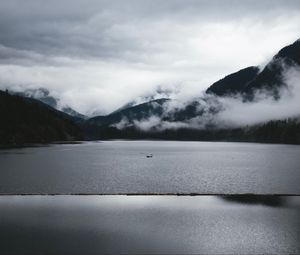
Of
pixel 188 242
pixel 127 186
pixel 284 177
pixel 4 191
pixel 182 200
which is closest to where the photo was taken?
pixel 188 242

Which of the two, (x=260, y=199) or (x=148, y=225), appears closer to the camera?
(x=148, y=225)

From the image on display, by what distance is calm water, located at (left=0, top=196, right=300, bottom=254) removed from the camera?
32562 millimetres

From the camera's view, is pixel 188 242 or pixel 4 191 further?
pixel 4 191

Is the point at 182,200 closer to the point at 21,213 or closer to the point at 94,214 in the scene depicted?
the point at 94,214

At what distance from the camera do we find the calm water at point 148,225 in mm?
32562

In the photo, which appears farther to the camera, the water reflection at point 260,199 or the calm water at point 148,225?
the water reflection at point 260,199

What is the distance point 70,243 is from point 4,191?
A: 116 ft

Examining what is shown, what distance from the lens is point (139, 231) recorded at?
3781cm

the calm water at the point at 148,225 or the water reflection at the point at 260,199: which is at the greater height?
the calm water at the point at 148,225

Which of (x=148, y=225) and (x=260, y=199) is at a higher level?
(x=148, y=225)

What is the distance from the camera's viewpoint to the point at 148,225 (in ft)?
133

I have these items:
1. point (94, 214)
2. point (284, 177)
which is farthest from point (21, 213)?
point (284, 177)

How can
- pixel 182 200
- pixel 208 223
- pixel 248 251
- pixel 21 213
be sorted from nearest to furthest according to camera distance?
pixel 248 251, pixel 208 223, pixel 21 213, pixel 182 200

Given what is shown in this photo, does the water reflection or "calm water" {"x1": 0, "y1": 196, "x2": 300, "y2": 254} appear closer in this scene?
"calm water" {"x1": 0, "y1": 196, "x2": 300, "y2": 254}
